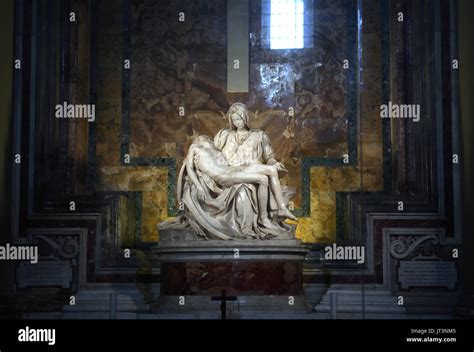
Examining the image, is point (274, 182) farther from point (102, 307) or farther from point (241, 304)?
point (102, 307)

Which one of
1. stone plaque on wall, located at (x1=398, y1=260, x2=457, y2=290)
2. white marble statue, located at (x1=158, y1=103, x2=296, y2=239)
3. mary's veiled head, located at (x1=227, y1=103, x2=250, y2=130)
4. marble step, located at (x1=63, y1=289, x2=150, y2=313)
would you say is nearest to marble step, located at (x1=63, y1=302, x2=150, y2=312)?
marble step, located at (x1=63, y1=289, x2=150, y2=313)

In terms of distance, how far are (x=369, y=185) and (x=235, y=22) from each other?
248 centimetres

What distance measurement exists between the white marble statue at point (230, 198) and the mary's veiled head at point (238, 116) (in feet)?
1.59

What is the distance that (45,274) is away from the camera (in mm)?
12211

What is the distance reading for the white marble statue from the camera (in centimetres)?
1117

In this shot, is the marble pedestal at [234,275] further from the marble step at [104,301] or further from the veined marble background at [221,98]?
the veined marble background at [221,98]

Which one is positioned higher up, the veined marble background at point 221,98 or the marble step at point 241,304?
the veined marble background at point 221,98

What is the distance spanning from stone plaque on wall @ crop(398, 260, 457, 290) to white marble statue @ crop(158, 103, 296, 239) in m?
1.63

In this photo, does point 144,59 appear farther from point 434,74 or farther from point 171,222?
point 434,74

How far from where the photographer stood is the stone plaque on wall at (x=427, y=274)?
12000mm

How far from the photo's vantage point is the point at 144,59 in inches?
507

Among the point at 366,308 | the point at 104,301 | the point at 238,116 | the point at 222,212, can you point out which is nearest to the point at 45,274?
the point at 104,301

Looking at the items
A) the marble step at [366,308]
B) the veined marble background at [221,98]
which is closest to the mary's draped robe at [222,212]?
the marble step at [366,308]

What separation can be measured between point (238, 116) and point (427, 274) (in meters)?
2.74
